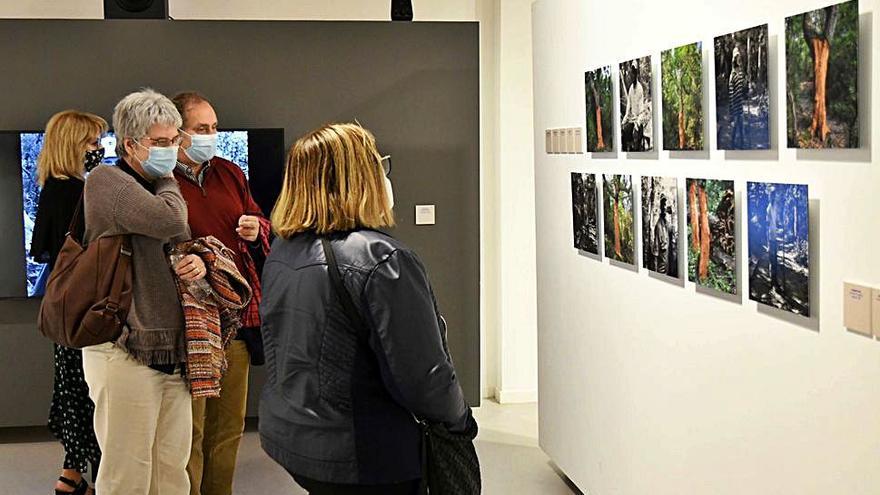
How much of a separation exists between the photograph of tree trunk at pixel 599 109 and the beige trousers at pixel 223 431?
1602mm

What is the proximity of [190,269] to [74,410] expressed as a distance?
1272 mm

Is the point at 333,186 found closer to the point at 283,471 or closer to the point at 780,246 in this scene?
the point at 780,246

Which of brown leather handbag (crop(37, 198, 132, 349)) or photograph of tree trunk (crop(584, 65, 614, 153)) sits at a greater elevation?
photograph of tree trunk (crop(584, 65, 614, 153))

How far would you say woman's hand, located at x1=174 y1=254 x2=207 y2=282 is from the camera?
3624 millimetres

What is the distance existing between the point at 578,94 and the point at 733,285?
1.64 meters

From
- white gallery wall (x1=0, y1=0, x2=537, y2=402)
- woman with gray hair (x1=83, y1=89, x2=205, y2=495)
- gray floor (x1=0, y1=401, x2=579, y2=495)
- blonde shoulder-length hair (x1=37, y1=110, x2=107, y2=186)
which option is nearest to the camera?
woman with gray hair (x1=83, y1=89, x2=205, y2=495)

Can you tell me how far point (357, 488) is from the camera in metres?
2.59

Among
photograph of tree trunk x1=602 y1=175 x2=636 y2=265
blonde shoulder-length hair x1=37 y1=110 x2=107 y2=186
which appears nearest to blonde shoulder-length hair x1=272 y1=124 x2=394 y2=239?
photograph of tree trunk x1=602 y1=175 x2=636 y2=265

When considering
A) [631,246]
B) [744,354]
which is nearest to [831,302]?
[744,354]

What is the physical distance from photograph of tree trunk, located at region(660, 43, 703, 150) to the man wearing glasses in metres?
1.66

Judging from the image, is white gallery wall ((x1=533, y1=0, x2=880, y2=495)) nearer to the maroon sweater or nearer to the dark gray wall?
the dark gray wall

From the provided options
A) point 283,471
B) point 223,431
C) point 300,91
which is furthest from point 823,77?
point 300,91

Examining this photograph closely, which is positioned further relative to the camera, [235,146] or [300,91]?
[300,91]

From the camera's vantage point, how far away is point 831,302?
265cm
